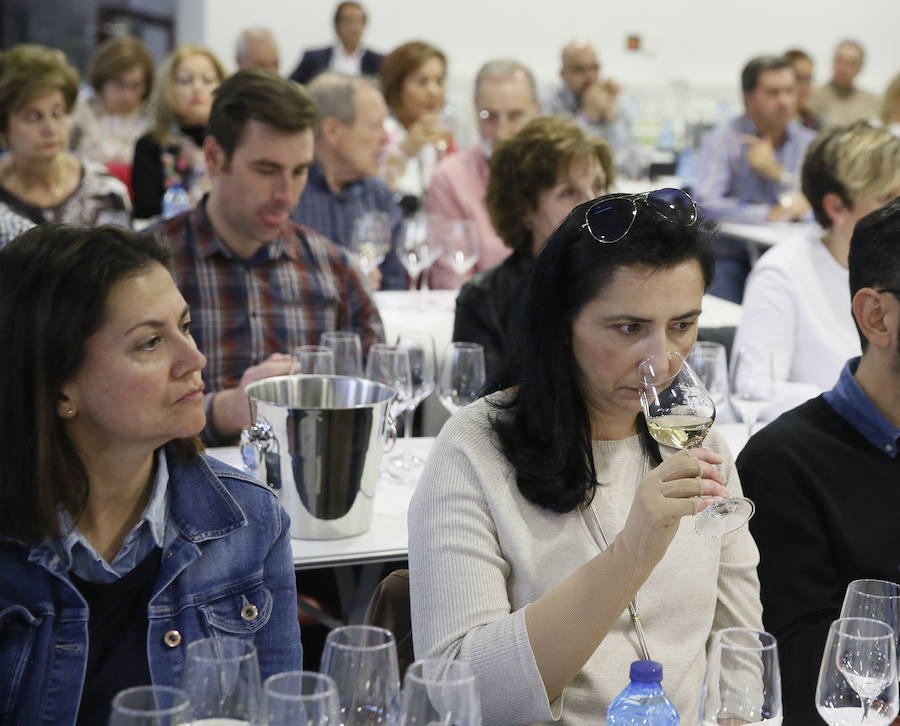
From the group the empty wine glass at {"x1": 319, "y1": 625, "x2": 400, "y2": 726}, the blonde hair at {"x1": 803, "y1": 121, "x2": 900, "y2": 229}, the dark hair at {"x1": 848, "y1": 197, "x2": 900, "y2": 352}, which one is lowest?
the empty wine glass at {"x1": 319, "y1": 625, "x2": 400, "y2": 726}

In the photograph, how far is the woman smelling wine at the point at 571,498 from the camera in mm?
1524

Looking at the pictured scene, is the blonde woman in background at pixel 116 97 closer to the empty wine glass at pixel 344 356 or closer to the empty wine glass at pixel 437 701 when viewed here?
the empty wine glass at pixel 344 356

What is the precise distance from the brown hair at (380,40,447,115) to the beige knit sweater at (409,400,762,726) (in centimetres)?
508

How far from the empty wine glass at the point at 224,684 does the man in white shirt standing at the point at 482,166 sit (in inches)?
120

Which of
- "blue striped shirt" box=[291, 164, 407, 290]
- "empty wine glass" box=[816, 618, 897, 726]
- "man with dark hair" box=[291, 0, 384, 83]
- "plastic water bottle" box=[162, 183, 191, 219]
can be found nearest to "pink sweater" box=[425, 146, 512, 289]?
"blue striped shirt" box=[291, 164, 407, 290]

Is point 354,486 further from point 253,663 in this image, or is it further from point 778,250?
point 778,250

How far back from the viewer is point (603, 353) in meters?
1.64

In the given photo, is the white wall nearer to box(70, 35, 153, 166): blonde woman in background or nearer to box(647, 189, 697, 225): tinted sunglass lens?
box(70, 35, 153, 166): blonde woman in background

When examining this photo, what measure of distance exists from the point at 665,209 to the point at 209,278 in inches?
65.7

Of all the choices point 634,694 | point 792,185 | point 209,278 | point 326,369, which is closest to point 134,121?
point 792,185

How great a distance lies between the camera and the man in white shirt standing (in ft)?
15.2

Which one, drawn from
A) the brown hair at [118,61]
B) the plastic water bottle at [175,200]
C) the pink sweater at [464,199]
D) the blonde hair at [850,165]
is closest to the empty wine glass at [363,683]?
the blonde hair at [850,165]

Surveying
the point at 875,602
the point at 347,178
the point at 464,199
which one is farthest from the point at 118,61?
the point at 875,602

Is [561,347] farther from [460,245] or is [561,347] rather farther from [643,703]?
[460,245]
